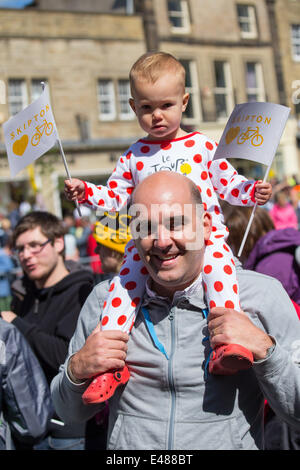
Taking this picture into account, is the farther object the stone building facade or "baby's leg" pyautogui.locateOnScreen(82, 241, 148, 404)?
the stone building facade

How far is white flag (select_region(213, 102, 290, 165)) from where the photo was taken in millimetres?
2752

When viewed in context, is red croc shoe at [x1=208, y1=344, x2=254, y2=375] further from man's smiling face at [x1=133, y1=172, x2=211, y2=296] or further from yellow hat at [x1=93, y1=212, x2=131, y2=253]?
yellow hat at [x1=93, y1=212, x2=131, y2=253]

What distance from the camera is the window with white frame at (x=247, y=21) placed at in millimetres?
26922

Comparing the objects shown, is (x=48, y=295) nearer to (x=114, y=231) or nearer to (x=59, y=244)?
(x=59, y=244)

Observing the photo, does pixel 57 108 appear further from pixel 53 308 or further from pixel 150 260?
pixel 150 260

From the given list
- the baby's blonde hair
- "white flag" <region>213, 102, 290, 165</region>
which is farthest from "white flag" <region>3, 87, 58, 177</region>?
"white flag" <region>213, 102, 290, 165</region>

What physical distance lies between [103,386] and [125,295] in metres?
0.41

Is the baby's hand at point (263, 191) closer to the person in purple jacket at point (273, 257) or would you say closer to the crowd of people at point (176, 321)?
the crowd of people at point (176, 321)

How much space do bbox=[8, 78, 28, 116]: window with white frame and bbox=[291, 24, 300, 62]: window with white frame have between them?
14.2m

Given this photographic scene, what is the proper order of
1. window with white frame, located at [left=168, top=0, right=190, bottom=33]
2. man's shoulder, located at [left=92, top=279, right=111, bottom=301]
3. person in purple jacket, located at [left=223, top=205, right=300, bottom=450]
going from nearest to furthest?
man's shoulder, located at [left=92, top=279, right=111, bottom=301] → person in purple jacket, located at [left=223, top=205, right=300, bottom=450] → window with white frame, located at [left=168, top=0, right=190, bottom=33]

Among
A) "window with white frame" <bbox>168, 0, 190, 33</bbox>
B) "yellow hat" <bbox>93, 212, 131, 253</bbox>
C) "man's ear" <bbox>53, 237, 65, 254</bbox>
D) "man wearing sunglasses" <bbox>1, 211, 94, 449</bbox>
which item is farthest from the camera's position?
"window with white frame" <bbox>168, 0, 190, 33</bbox>

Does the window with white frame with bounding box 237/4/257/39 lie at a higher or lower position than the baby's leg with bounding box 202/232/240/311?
higher

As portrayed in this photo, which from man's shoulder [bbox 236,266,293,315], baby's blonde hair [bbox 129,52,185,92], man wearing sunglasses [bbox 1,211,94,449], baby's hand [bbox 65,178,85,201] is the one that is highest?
baby's blonde hair [bbox 129,52,185,92]

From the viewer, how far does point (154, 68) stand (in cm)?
258
